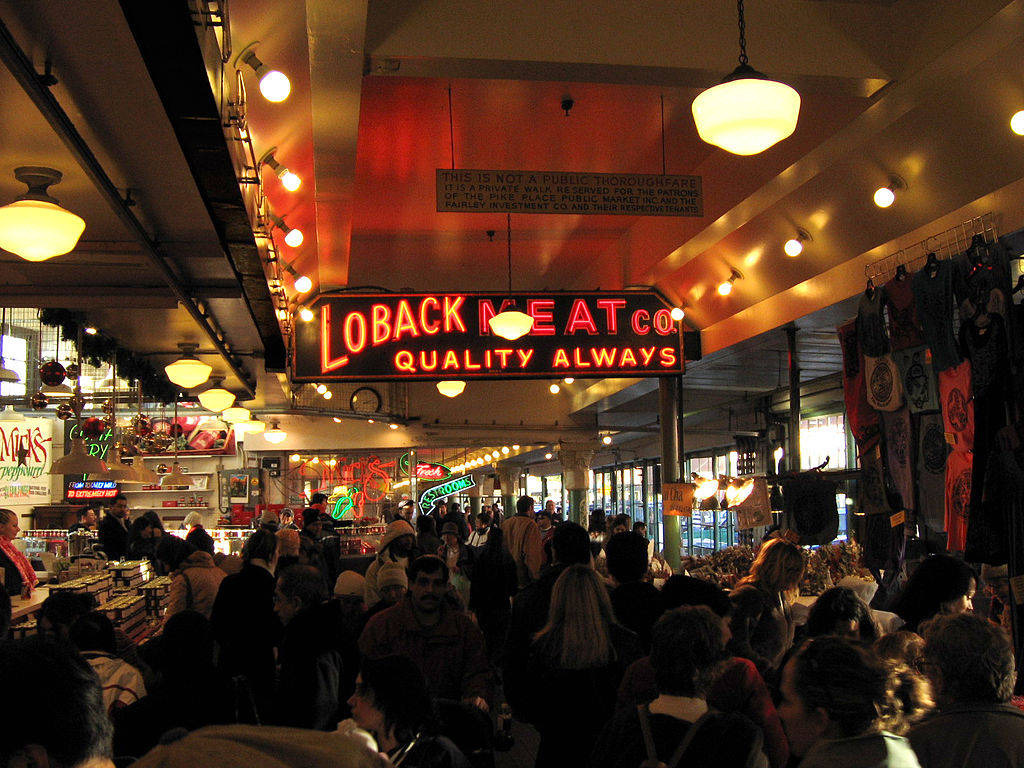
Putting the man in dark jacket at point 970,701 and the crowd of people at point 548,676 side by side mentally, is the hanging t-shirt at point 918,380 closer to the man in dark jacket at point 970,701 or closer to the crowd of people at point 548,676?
the crowd of people at point 548,676

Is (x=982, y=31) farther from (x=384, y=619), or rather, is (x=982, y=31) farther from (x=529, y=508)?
(x=529, y=508)

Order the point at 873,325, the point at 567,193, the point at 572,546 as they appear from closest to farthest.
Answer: the point at 572,546
the point at 873,325
the point at 567,193

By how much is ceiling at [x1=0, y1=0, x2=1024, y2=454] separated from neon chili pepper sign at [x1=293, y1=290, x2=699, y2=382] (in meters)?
Result: 0.64

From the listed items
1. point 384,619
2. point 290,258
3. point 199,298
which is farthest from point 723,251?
point 384,619

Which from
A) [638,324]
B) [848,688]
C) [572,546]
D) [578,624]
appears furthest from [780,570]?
[638,324]

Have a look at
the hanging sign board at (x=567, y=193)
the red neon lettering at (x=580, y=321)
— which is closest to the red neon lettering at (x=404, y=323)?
the red neon lettering at (x=580, y=321)

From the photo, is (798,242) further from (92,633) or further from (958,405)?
(92,633)

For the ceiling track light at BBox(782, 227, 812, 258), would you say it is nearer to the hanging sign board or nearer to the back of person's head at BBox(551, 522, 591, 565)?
the hanging sign board

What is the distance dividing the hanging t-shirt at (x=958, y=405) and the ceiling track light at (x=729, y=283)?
3.89 meters

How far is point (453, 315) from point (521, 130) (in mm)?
1776

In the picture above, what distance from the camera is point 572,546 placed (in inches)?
206

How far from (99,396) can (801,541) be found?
34.0 ft

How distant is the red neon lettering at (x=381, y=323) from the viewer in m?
8.82

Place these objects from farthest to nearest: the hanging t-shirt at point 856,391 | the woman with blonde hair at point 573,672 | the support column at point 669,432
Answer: the support column at point 669,432 → the hanging t-shirt at point 856,391 → the woman with blonde hair at point 573,672
